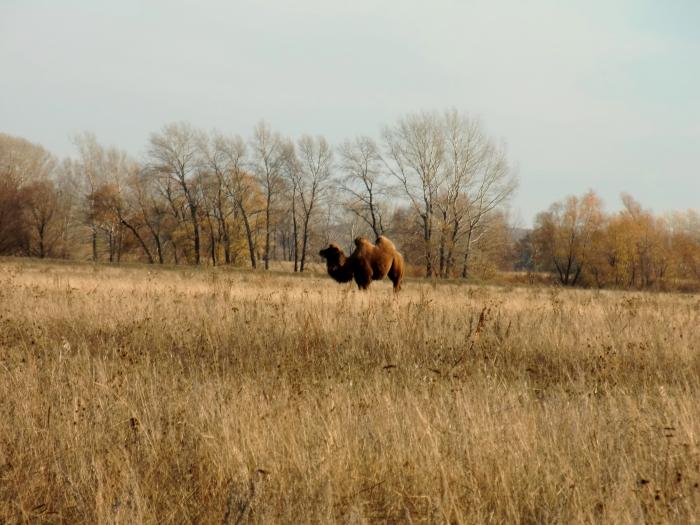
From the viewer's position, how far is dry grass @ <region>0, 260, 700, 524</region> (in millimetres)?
3127

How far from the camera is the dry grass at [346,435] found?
10.3 feet

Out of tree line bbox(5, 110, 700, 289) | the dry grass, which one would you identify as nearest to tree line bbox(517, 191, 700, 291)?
tree line bbox(5, 110, 700, 289)

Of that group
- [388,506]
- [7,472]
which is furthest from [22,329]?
[388,506]

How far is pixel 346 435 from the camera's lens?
3895 mm

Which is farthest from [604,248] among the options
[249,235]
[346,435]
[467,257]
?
[346,435]

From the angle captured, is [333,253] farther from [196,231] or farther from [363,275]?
[196,231]

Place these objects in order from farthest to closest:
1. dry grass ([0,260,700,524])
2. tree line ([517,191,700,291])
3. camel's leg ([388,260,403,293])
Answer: tree line ([517,191,700,291])
camel's leg ([388,260,403,293])
dry grass ([0,260,700,524])

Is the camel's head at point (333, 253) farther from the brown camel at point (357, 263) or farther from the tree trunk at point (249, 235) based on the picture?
the tree trunk at point (249, 235)

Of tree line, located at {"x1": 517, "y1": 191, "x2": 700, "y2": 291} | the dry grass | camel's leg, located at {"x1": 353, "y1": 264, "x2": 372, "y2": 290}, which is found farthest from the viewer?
tree line, located at {"x1": 517, "y1": 191, "x2": 700, "y2": 291}

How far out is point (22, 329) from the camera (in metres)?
7.90

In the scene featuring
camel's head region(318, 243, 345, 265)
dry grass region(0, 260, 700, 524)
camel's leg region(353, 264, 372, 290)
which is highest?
camel's head region(318, 243, 345, 265)

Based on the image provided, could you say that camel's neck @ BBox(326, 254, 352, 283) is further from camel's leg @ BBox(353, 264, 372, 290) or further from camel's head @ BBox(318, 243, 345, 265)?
camel's leg @ BBox(353, 264, 372, 290)

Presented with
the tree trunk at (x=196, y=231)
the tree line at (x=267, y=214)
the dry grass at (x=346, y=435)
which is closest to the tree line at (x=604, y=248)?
the tree line at (x=267, y=214)

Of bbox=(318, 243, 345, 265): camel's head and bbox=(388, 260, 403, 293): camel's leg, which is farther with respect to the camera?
bbox=(388, 260, 403, 293): camel's leg
